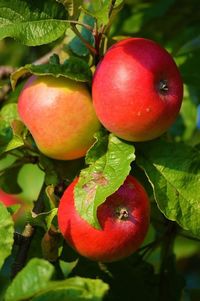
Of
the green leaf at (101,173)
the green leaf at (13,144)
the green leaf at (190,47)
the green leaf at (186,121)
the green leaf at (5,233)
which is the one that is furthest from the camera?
the green leaf at (186,121)

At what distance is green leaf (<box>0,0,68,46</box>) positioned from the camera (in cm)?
153

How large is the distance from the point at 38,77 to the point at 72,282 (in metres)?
0.61

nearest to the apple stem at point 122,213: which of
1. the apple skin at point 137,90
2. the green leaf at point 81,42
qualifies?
the apple skin at point 137,90

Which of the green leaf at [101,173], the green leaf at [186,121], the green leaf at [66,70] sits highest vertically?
the green leaf at [66,70]

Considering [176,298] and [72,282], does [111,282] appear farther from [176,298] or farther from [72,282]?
[72,282]

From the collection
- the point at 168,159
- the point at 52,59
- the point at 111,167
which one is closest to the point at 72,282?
the point at 111,167

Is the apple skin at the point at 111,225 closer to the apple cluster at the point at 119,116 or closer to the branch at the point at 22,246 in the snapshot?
the apple cluster at the point at 119,116

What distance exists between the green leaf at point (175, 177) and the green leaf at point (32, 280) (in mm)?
440

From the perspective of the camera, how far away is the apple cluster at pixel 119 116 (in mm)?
1457

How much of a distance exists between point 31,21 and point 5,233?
498 mm

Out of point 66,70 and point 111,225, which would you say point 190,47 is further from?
point 111,225

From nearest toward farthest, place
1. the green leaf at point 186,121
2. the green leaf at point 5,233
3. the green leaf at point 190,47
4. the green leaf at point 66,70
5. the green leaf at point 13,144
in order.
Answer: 1. the green leaf at point 5,233
2. the green leaf at point 66,70
3. the green leaf at point 13,144
4. the green leaf at point 190,47
5. the green leaf at point 186,121

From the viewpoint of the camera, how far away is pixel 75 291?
1.17 meters

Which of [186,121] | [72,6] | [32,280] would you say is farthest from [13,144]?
[186,121]
